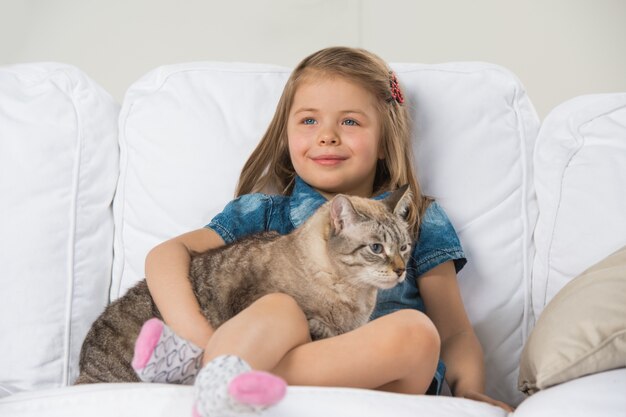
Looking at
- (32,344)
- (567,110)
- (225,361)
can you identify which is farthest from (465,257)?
(32,344)

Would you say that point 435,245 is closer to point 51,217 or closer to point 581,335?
point 581,335

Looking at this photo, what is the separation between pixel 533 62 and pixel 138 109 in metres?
1.42

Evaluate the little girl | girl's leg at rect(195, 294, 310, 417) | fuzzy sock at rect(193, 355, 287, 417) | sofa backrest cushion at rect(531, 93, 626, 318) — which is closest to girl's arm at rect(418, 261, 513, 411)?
the little girl

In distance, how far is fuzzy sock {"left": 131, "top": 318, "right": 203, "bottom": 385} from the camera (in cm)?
140

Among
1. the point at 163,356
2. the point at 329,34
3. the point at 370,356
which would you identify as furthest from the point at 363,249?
the point at 329,34

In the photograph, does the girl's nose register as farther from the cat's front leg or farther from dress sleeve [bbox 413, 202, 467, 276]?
the cat's front leg

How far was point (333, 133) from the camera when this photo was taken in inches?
78.2

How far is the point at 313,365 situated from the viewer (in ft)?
4.86

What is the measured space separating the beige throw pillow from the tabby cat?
0.33 m

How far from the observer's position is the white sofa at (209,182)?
203 cm

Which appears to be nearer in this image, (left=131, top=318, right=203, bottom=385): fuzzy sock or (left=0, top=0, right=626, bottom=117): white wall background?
(left=131, top=318, right=203, bottom=385): fuzzy sock

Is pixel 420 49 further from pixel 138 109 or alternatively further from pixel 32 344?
pixel 32 344

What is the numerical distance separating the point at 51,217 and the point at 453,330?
1099 millimetres

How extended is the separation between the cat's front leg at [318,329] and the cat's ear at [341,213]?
0.21 metres
